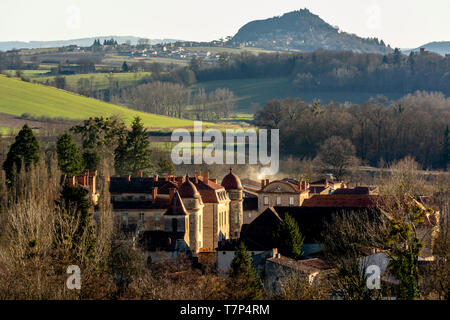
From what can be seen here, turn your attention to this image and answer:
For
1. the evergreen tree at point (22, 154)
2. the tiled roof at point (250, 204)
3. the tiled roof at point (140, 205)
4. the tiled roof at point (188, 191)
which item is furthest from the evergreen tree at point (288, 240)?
the evergreen tree at point (22, 154)

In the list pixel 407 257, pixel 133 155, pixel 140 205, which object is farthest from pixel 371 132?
pixel 407 257

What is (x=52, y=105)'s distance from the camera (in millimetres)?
159000

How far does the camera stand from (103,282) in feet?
162

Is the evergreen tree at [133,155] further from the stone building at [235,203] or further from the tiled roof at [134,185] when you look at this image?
the stone building at [235,203]

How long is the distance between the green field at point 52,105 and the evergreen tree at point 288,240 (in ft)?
269

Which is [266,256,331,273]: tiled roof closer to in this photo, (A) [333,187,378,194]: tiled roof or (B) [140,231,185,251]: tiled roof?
(B) [140,231,185,251]: tiled roof

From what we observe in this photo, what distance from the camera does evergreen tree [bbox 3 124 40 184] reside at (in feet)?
293

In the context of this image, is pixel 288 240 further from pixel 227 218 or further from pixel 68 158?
pixel 68 158

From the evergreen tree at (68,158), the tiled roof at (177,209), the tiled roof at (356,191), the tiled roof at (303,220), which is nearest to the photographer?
the tiled roof at (303,220)

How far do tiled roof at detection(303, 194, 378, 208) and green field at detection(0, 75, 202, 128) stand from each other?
64.3 meters

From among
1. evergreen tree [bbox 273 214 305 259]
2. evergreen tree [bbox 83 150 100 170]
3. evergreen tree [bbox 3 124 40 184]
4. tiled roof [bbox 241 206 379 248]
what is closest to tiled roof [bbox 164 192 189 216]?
tiled roof [bbox 241 206 379 248]

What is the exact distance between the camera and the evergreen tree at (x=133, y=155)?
109 metres
